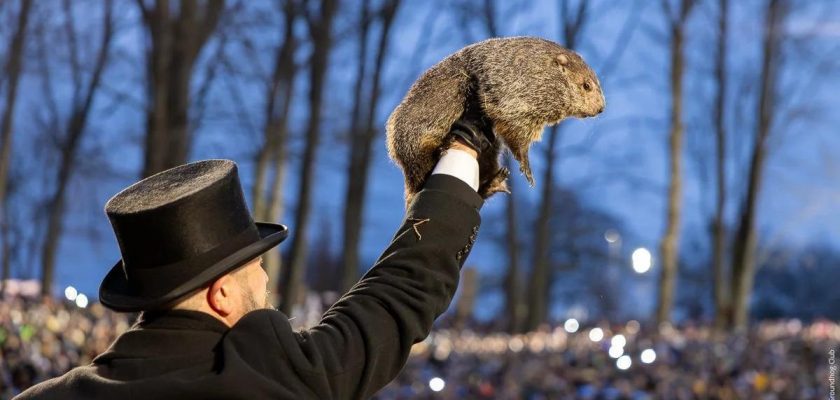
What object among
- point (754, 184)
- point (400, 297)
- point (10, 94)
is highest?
point (754, 184)

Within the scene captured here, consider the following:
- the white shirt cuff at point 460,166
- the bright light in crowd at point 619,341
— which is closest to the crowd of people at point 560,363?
the bright light in crowd at point 619,341

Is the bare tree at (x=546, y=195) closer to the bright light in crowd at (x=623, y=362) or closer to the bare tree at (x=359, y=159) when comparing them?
the bare tree at (x=359, y=159)

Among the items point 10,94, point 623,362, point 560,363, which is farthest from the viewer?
point 10,94

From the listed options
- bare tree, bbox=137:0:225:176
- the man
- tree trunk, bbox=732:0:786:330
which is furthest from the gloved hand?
tree trunk, bbox=732:0:786:330

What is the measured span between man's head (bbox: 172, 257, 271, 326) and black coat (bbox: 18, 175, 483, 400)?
0.10 ft

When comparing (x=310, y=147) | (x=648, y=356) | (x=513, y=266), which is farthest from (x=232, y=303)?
(x=513, y=266)

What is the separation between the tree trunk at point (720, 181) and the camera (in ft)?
65.6

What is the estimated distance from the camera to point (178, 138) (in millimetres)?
9844

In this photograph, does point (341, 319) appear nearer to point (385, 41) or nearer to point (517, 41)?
point (517, 41)

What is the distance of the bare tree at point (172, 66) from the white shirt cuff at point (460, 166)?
299 inches

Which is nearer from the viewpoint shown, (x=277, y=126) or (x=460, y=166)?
(x=460, y=166)

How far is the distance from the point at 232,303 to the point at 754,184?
1832 cm

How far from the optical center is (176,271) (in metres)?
2.13

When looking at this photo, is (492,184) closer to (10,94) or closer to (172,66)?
(172,66)
